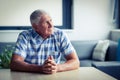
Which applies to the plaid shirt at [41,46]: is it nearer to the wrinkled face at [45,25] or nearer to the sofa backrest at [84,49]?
the wrinkled face at [45,25]

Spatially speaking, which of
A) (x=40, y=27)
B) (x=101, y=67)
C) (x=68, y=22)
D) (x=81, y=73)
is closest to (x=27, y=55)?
(x=40, y=27)

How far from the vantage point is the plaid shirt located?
87.8 inches

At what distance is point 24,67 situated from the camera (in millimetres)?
1989

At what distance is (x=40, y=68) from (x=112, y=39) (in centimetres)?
344

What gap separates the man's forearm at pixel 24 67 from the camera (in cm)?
193

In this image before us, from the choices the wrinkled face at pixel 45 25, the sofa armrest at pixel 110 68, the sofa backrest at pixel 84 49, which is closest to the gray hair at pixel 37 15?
the wrinkled face at pixel 45 25

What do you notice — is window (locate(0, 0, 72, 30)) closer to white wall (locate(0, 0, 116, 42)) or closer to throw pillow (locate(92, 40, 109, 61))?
white wall (locate(0, 0, 116, 42))

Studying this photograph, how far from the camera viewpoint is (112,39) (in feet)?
16.8

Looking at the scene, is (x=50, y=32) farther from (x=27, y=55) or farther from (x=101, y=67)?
(x=101, y=67)

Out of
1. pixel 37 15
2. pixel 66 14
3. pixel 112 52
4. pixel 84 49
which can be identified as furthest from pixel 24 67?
pixel 66 14

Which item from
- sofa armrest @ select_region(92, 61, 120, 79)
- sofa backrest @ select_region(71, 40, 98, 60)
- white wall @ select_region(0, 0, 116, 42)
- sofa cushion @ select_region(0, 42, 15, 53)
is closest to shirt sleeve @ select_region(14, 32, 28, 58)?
sofa armrest @ select_region(92, 61, 120, 79)

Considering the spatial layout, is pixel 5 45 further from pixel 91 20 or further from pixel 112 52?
pixel 112 52

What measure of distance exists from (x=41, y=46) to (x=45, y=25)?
0.19 m

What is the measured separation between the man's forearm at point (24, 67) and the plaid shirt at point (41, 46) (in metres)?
0.17
